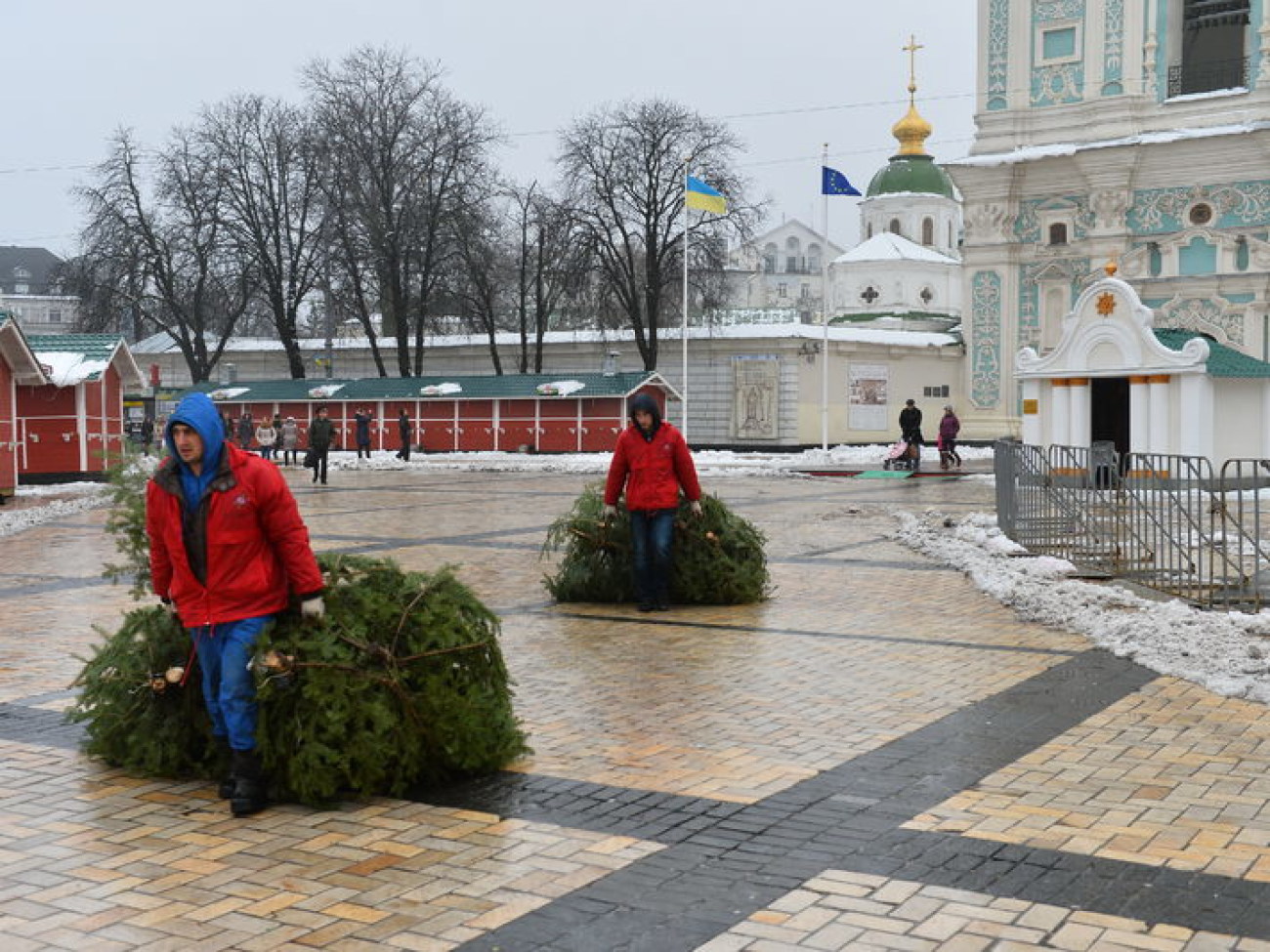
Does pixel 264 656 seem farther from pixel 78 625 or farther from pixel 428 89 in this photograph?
pixel 428 89

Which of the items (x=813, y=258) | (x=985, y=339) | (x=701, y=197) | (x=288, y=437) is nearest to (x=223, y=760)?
(x=701, y=197)

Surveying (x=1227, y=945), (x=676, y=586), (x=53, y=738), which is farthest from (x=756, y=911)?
(x=676, y=586)

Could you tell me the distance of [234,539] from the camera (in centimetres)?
587

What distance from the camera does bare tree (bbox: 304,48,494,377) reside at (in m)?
50.0

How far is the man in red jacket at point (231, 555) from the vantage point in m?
5.86

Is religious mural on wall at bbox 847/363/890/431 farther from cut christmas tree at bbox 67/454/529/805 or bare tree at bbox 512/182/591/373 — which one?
cut christmas tree at bbox 67/454/529/805

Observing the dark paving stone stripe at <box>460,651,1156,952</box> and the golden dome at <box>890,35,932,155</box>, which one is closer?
the dark paving stone stripe at <box>460,651,1156,952</box>

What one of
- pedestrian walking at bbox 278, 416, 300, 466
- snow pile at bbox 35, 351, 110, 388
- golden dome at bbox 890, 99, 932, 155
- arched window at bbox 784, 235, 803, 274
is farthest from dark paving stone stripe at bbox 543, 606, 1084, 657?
arched window at bbox 784, 235, 803, 274

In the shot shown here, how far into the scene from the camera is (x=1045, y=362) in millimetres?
28188

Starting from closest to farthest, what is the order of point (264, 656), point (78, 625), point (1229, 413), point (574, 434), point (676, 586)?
point (264, 656), point (78, 625), point (676, 586), point (1229, 413), point (574, 434)

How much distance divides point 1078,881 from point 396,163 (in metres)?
47.8

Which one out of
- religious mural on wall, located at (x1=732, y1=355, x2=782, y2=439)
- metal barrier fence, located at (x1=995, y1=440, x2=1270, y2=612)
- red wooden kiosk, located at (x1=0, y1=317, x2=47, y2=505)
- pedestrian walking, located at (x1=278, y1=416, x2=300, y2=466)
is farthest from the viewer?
religious mural on wall, located at (x1=732, y1=355, x2=782, y2=439)

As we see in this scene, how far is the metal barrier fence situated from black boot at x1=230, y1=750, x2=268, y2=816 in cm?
753

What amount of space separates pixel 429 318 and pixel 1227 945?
184 ft
